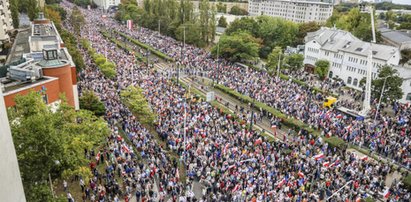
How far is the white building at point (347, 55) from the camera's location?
47031 millimetres

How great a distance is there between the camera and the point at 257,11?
160 m

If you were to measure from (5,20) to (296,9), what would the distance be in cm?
11496

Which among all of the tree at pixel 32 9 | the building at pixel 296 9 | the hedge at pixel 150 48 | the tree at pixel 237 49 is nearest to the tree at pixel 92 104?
the hedge at pixel 150 48

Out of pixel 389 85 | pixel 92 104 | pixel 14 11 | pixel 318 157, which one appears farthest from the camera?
pixel 14 11

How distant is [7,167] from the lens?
616 cm

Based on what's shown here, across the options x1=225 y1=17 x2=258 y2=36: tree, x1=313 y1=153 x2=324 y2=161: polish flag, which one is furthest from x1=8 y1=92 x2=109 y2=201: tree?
x1=225 y1=17 x2=258 y2=36: tree

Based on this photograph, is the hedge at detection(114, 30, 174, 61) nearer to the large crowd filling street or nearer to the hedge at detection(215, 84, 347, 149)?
the hedge at detection(215, 84, 347, 149)

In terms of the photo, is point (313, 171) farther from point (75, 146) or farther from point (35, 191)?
point (35, 191)

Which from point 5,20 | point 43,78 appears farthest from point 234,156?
point 5,20

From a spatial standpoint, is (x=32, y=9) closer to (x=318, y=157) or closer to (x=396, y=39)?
(x=318, y=157)

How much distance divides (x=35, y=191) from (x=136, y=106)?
55.4ft

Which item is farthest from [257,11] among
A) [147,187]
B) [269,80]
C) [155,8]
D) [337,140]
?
[147,187]

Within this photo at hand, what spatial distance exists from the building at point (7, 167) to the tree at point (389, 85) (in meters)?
40.9

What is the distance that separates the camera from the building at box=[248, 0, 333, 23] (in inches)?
5157
